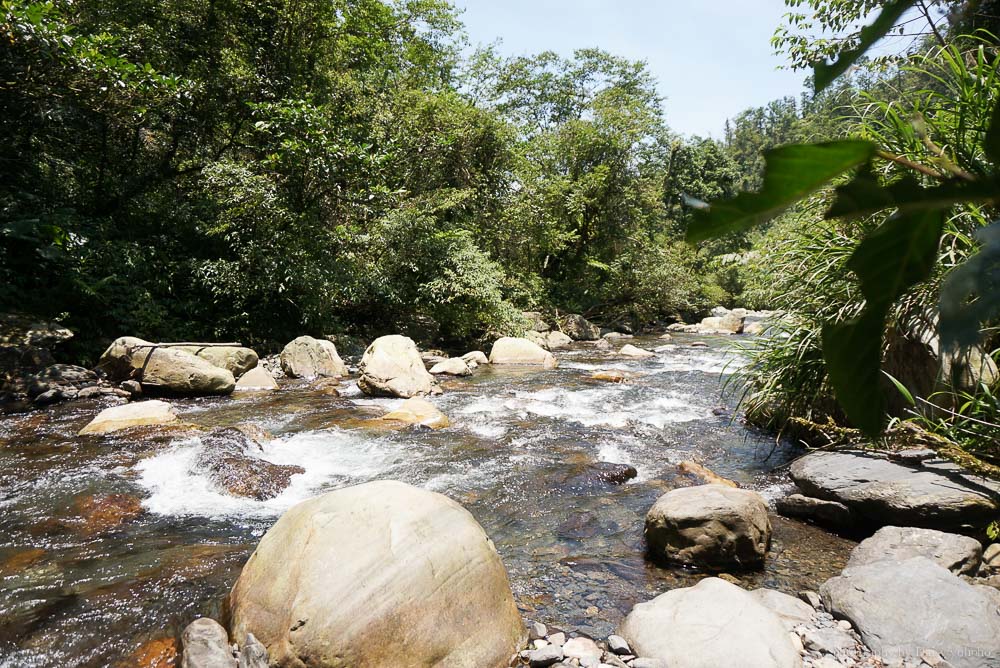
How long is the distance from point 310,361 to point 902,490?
924 cm

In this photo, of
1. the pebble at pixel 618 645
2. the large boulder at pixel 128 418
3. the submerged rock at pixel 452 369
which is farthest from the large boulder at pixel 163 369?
the pebble at pixel 618 645

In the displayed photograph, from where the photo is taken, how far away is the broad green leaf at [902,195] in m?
0.30

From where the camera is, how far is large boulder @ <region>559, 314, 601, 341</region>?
18.8 m

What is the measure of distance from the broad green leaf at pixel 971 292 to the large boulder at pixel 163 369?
957 centimetres

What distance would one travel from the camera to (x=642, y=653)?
9.20 ft

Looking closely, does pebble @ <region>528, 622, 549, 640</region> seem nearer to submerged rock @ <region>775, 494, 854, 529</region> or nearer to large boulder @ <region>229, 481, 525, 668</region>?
large boulder @ <region>229, 481, 525, 668</region>

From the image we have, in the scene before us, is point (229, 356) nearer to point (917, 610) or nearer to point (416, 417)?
point (416, 417)

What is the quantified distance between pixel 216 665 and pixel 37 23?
27.5ft

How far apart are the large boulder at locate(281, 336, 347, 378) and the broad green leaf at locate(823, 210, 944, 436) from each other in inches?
421

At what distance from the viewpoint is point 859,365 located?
367 mm

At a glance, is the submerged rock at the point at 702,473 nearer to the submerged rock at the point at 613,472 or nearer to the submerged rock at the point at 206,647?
the submerged rock at the point at 613,472

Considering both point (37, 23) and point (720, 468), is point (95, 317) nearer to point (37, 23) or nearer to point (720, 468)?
point (37, 23)

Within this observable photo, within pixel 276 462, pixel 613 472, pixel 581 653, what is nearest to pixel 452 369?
pixel 276 462

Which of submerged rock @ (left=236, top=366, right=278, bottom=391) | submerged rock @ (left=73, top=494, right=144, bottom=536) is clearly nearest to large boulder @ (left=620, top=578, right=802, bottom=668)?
submerged rock @ (left=73, top=494, right=144, bottom=536)
